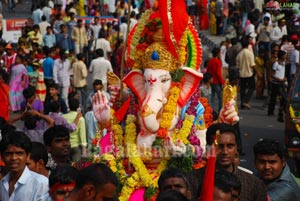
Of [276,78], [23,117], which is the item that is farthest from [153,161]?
[276,78]

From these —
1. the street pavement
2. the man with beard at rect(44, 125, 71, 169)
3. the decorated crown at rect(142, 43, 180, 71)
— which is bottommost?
the street pavement

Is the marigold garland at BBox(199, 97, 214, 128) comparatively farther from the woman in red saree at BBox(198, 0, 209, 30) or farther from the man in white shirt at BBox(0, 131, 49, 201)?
the woman in red saree at BBox(198, 0, 209, 30)

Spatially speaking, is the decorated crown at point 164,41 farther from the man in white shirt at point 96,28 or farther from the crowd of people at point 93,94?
the man in white shirt at point 96,28

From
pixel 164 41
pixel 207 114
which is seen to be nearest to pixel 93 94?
pixel 207 114

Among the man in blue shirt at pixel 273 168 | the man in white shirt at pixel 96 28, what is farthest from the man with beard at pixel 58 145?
the man in white shirt at pixel 96 28

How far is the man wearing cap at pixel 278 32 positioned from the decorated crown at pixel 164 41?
1529cm

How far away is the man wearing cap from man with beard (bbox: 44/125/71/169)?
16.6m

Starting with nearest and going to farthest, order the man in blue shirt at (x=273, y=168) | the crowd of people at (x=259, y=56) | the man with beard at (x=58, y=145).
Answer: the man in blue shirt at (x=273, y=168) < the man with beard at (x=58, y=145) < the crowd of people at (x=259, y=56)

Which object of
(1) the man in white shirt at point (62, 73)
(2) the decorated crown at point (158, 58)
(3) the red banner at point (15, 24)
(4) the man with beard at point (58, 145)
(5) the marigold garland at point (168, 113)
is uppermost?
(2) the decorated crown at point (158, 58)

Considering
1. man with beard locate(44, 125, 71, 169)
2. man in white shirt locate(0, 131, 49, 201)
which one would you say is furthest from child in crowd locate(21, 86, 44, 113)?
man in white shirt locate(0, 131, 49, 201)

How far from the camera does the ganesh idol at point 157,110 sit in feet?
37.1

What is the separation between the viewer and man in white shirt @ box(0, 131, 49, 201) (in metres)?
8.77

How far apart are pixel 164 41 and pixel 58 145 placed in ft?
5.55

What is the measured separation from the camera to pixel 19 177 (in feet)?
29.2
